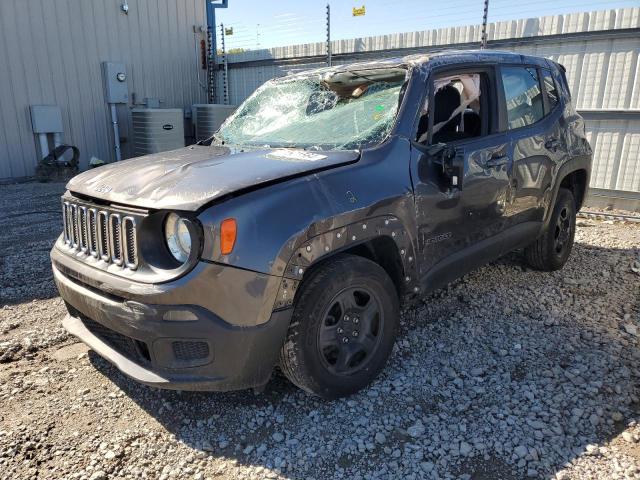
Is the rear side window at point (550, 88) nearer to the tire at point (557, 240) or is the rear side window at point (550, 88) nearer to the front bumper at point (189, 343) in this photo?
the tire at point (557, 240)

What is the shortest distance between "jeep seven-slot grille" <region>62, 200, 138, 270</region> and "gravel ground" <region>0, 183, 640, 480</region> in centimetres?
86

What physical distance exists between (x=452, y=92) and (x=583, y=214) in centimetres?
495

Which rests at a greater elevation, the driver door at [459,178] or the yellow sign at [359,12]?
the yellow sign at [359,12]

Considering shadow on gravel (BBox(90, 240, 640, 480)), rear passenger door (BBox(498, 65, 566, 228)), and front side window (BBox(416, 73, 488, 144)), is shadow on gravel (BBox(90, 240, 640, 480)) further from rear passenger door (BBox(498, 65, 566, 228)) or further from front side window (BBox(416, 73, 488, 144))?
front side window (BBox(416, 73, 488, 144))

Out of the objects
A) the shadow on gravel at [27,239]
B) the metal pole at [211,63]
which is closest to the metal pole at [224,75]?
the metal pole at [211,63]

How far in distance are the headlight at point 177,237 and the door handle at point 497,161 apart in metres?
2.17

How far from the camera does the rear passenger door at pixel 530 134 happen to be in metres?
3.79

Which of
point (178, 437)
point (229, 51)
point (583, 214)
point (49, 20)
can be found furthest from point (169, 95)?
point (178, 437)

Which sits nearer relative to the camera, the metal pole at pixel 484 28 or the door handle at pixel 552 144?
the door handle at pixel 552 144

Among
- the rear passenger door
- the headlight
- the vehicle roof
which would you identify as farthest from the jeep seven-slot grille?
the rear passenger door

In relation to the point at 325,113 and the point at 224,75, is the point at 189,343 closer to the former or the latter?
the point at 325,113

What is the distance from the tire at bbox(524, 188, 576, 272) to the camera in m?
4.55

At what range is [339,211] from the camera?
2.54m

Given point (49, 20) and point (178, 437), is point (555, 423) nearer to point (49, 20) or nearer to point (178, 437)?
point (178, 437)
